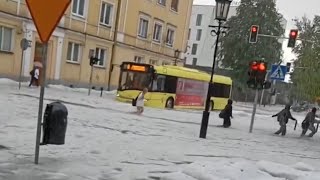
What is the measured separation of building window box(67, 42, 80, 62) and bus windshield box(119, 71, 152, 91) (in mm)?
7012

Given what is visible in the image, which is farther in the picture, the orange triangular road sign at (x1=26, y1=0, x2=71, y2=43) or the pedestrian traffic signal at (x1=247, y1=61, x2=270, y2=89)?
the pedestrian traffic signal at (x1=247, y1=61, x2=270, y2=89)

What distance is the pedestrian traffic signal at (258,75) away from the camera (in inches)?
860

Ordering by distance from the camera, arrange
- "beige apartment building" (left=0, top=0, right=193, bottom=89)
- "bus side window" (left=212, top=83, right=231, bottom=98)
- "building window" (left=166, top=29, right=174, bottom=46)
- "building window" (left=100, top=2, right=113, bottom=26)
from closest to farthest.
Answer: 1. "beige apartment building" (left=0, top=0, right=193, bottom=89)
2. "bus side window" (left=212, top=83, right=231, bottom=98)
3. "building window" (left=100, top=2, right=113, bottom=26)
4. "building window" (left=166, top=29, right=174, bottom=46)

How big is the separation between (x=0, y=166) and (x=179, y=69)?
86.7 feet

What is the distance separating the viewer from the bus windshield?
3061cm

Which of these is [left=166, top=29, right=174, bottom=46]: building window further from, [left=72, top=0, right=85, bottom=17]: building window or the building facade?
the building facade

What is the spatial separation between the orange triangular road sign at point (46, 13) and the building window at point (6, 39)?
22845 millimetres

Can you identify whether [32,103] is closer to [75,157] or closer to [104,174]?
[75,157]

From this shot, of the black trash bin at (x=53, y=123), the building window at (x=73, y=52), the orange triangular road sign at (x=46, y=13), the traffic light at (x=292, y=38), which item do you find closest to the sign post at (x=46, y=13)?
the orange triangular road sign at (x=46, y=13)

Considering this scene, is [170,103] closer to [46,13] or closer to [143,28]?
[143,28]

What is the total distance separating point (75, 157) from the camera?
33.1 feet

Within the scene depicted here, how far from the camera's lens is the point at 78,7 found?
36938 mm

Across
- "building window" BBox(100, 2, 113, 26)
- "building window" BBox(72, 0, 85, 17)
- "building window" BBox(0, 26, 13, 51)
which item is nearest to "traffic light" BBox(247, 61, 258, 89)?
"building window" BBox(0, 26, 13, 51)

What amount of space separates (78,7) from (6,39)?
7519mm
